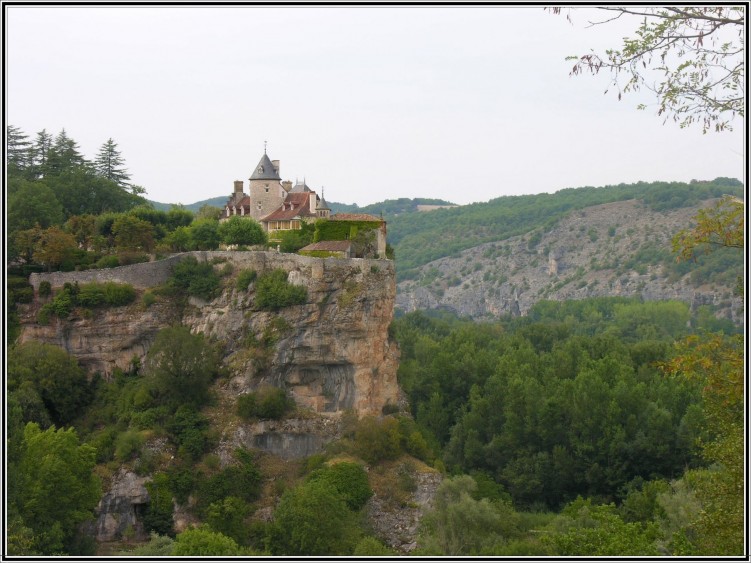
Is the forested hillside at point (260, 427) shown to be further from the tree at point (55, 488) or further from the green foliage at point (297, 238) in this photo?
the green foliage at point (297, 238)

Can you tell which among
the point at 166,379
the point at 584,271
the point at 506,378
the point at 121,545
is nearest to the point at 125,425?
the point at 166,379

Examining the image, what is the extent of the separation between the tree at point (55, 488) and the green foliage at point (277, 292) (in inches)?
375

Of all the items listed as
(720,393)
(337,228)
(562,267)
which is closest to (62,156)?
(337,228)

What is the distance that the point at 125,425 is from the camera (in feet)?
137

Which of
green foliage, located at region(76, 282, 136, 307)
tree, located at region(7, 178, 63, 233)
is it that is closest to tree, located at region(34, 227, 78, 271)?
green foliage, located at region(76, 282, 136, 307)

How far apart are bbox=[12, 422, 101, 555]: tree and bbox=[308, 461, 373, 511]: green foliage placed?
27.8 ft

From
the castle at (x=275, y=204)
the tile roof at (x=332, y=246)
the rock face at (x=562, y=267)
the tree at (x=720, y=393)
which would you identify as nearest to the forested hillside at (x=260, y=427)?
the tile roof at (x=332, y=246)

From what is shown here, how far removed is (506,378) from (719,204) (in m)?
37.6

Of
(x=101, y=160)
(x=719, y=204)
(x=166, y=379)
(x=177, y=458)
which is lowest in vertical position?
(x=177, y=458)

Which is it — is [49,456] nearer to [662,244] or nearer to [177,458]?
[177,458]

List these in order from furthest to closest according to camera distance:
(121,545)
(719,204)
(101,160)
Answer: (101,160)
(121,545)
(719,204)

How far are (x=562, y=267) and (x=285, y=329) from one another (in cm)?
10887

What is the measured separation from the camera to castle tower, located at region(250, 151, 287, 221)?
170ft

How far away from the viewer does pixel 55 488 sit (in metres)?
35.2
